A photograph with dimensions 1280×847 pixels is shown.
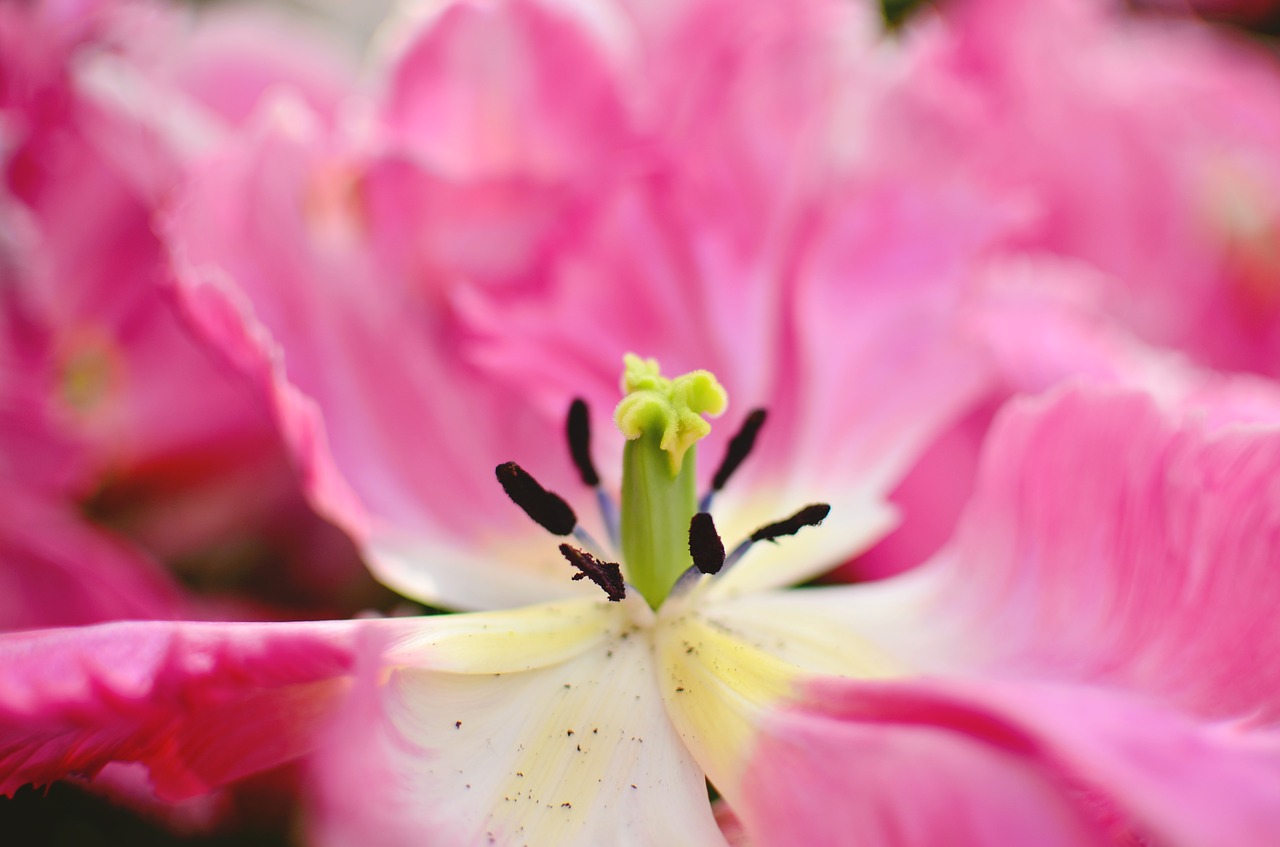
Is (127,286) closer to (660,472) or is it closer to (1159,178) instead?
(660,472)

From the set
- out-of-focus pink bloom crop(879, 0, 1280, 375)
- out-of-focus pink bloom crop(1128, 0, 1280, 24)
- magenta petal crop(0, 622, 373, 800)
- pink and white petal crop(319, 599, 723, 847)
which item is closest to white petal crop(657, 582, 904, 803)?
pink and white petal crop(319, 599, 723, 847)

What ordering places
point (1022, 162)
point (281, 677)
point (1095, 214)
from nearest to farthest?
1. point (281, 677)
2. point (1022, 162)
3. point (1095, 214)

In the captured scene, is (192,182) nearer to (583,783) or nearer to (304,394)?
(304,394)

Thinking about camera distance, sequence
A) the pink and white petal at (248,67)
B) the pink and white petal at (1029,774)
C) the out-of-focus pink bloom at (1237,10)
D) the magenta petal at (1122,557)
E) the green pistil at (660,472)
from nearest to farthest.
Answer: the pink and white petal at (1029,774)
the magenta petal at (1122,557)
the green pistil at (660,472)
the pink and white petal at (248,67)
the out-of-focus pink bloom at (1237,10)

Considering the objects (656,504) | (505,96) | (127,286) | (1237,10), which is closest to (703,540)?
(656,504)

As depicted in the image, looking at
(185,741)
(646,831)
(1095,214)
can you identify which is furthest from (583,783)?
(1095,214)

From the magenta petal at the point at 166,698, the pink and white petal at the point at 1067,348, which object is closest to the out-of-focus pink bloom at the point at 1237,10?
the pink and white petal at the point at 1067,348

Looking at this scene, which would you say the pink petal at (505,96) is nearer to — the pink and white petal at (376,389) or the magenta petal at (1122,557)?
the pink and white petal at (376,389)
